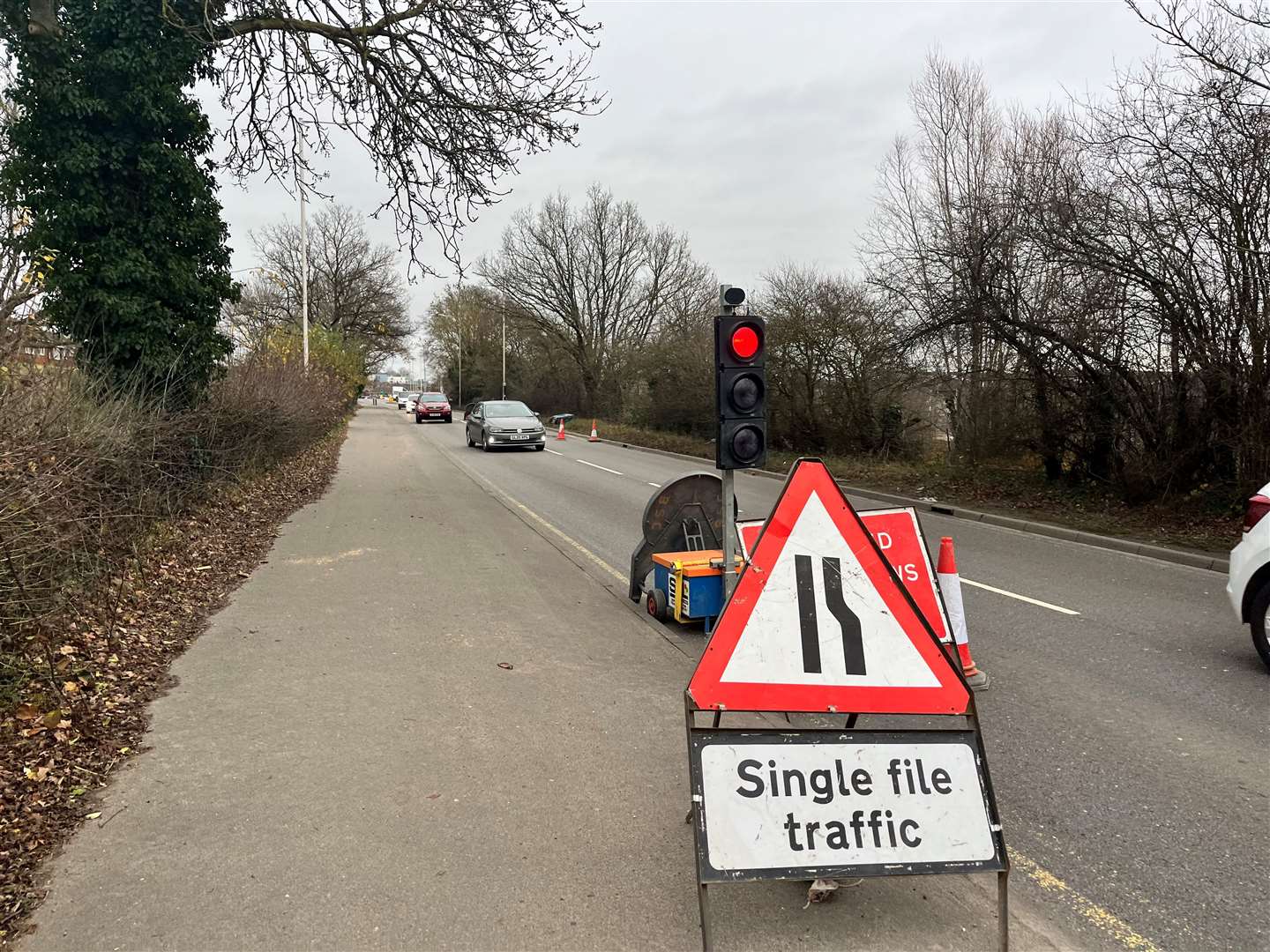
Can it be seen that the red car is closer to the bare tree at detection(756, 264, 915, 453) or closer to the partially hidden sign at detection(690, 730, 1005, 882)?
the bare tree at detection(756, 264, 915, 453)

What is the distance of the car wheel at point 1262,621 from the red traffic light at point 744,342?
12.3 feet

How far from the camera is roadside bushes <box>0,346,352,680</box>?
14.2 feet

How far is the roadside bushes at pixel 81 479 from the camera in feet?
14.2

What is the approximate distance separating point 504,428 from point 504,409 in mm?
1825

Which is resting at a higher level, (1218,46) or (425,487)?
(1218,46)

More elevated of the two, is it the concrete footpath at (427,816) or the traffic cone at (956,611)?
the traffic cone at (956,611)

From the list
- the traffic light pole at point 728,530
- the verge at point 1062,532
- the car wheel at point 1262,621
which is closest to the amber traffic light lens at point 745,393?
the traffic light pole at point 728,530

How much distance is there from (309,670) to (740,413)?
3188mm

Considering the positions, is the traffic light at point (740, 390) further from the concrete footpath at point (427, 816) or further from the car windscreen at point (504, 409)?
the car windscreen at point (504, 409)

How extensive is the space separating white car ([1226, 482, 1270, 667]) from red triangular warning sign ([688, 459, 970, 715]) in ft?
12.3

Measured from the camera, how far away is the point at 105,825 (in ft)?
11.0

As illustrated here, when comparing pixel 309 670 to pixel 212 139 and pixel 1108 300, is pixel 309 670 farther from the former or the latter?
pixel 1108 300

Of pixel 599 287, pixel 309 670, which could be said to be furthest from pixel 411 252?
pixel 599 287

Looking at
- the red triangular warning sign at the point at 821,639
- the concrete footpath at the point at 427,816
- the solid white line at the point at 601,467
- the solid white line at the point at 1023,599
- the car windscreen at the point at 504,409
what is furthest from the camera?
the car windscreen at the point at 504,409
